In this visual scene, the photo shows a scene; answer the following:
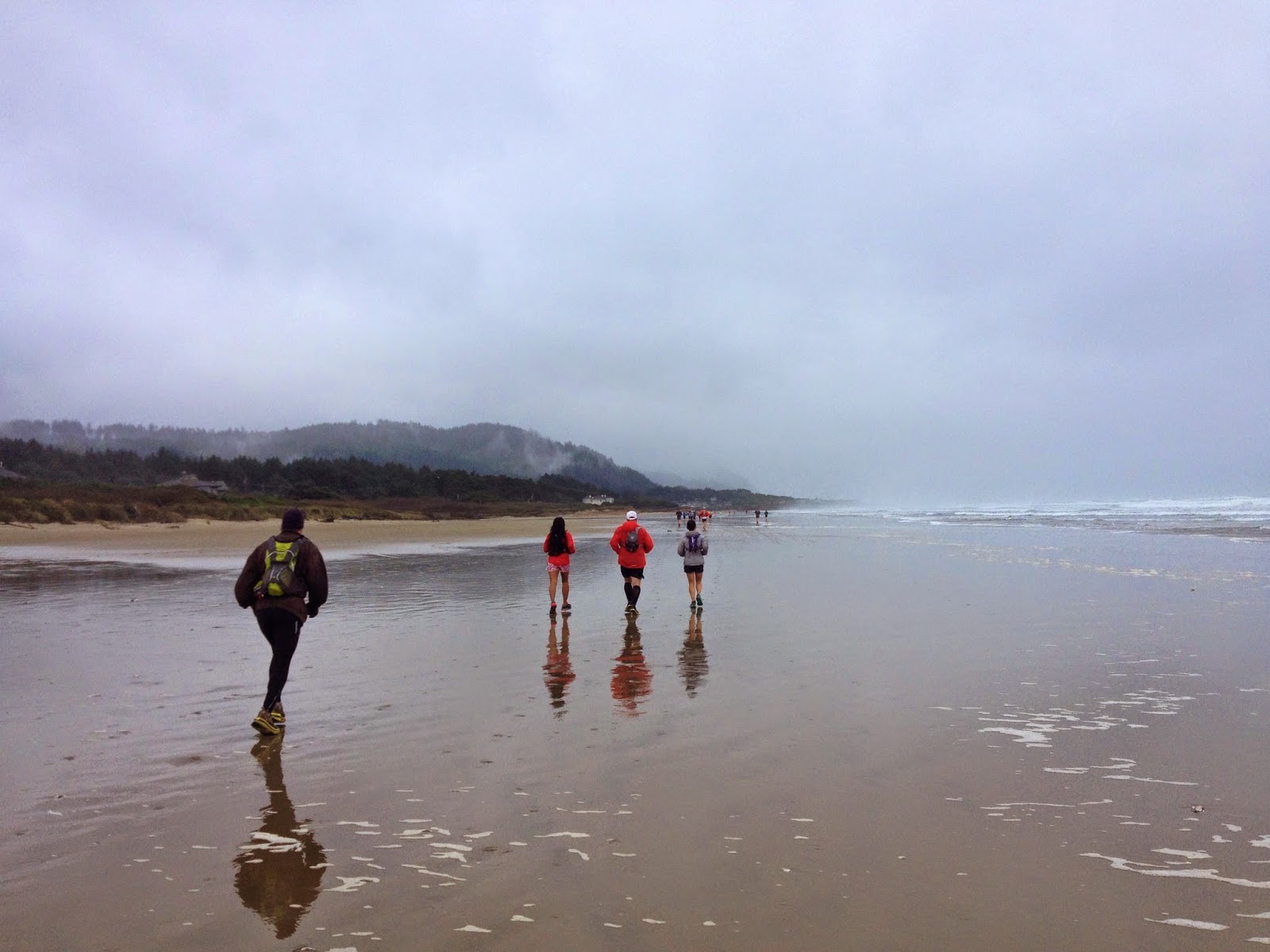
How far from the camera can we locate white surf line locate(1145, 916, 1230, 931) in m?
3.56

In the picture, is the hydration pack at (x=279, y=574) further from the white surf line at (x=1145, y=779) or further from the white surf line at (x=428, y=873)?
the white surf line at (x=1145, y=779)

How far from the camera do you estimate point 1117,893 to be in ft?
12.8

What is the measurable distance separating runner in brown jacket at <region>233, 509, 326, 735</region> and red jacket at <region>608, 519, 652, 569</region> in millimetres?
6949

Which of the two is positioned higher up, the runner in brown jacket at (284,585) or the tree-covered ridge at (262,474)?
the tree-covered ridge at (262,474)

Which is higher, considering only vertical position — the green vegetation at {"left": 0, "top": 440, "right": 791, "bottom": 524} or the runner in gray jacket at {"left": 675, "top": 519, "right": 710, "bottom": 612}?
the green vegetation at {"left": 0, "top": 440, "right": 791, "bottom": 524}

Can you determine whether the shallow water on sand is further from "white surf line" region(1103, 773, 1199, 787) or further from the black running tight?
the black running tight

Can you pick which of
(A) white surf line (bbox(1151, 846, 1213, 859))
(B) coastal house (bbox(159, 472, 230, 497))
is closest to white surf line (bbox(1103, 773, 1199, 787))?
(A) white surf line (bbox(1151, 846, 1213, 859))

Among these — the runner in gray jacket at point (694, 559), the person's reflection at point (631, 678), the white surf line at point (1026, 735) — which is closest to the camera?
the white surf line at point (1026, 735)

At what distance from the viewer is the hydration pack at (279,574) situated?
7.36m

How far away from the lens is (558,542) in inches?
563

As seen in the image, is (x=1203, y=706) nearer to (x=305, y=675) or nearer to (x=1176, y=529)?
(x=305, y=675)

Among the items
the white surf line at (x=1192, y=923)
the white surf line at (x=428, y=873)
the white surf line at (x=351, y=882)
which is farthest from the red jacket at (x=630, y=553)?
the white surf line at (x=1192, y=923)

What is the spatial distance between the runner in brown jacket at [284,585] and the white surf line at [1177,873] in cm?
636

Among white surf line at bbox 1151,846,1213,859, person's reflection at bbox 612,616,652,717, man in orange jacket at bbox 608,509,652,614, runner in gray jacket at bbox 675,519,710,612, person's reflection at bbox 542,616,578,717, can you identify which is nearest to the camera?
white surf line at bbox 1151,846,1213,859
